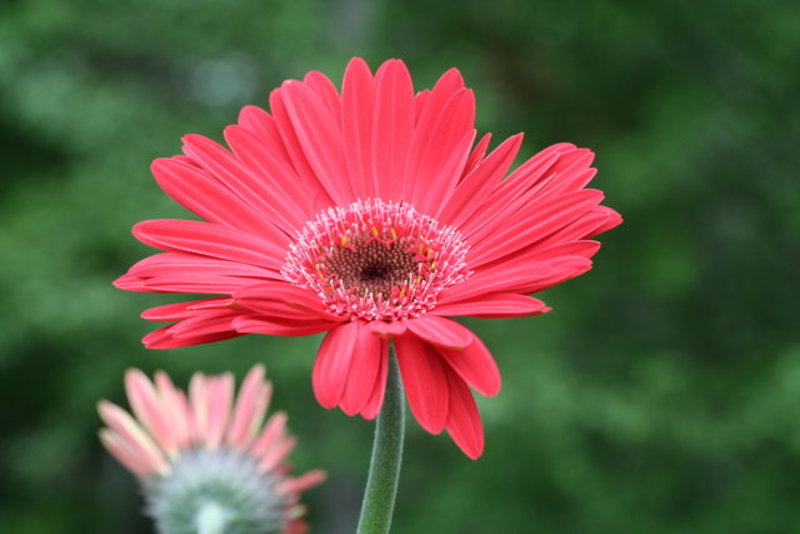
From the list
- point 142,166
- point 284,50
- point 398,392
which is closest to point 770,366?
point 284,50

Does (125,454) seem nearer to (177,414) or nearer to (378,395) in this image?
(177,414)

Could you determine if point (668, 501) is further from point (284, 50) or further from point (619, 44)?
point (284, 50)

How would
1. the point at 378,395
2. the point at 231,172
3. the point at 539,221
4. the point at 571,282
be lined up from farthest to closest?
the point at 571,282, the point at 231,172, the point at 539,221, the point at 378,395

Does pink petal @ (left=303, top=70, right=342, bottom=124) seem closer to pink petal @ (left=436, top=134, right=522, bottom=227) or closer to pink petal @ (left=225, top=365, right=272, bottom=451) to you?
pink petal @ (left=436, top=134, right=522, bottom=227)

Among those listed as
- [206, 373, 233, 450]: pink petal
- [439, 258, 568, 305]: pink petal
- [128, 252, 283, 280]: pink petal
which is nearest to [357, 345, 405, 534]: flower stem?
[439, 258, 568, 305]: pink petal

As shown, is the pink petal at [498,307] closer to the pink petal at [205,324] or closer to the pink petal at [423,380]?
the pink petal at [423,380]

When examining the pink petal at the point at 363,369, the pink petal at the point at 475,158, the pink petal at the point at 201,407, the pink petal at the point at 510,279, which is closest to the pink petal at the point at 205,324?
the pink petal at the point at 363,369

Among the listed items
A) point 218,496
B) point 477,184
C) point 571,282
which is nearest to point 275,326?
point 477,184
